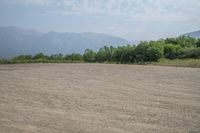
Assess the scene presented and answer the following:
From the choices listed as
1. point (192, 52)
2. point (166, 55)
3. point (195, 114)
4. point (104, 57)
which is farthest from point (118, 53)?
point (195, 114)

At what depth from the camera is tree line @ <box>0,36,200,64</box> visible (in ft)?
93.8

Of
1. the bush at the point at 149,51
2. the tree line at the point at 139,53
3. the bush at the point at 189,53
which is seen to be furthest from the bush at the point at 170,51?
the bush at the point at 149,51

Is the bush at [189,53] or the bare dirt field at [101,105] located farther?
the bush at [189,53]

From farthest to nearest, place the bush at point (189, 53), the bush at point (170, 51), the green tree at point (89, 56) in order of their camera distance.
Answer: the green tree at point (89, 56), the bush at point (170, 51), the bush at point (189, 53)

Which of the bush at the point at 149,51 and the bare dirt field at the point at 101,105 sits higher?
the bush at the point at 149,51

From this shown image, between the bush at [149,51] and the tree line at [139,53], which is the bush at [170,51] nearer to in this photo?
the tree line at [139,53]

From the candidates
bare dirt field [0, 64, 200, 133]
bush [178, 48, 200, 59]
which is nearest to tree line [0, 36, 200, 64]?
bush [178, 48, 200, 59]

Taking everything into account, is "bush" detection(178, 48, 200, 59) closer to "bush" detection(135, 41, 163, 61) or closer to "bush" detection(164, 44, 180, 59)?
"bush" detection(164, 44, 180, 59)

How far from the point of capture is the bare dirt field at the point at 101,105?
818cm

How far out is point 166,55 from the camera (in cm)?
2970

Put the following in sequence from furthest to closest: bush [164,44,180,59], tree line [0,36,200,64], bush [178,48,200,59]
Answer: bush [164,44,180,59] < tree line [0,36,200,64] < bush [178,48,200,59]

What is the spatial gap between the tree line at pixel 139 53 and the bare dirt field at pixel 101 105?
11.8 m

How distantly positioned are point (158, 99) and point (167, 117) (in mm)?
2598

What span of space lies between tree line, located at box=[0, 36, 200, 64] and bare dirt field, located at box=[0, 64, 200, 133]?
38.9 ft
